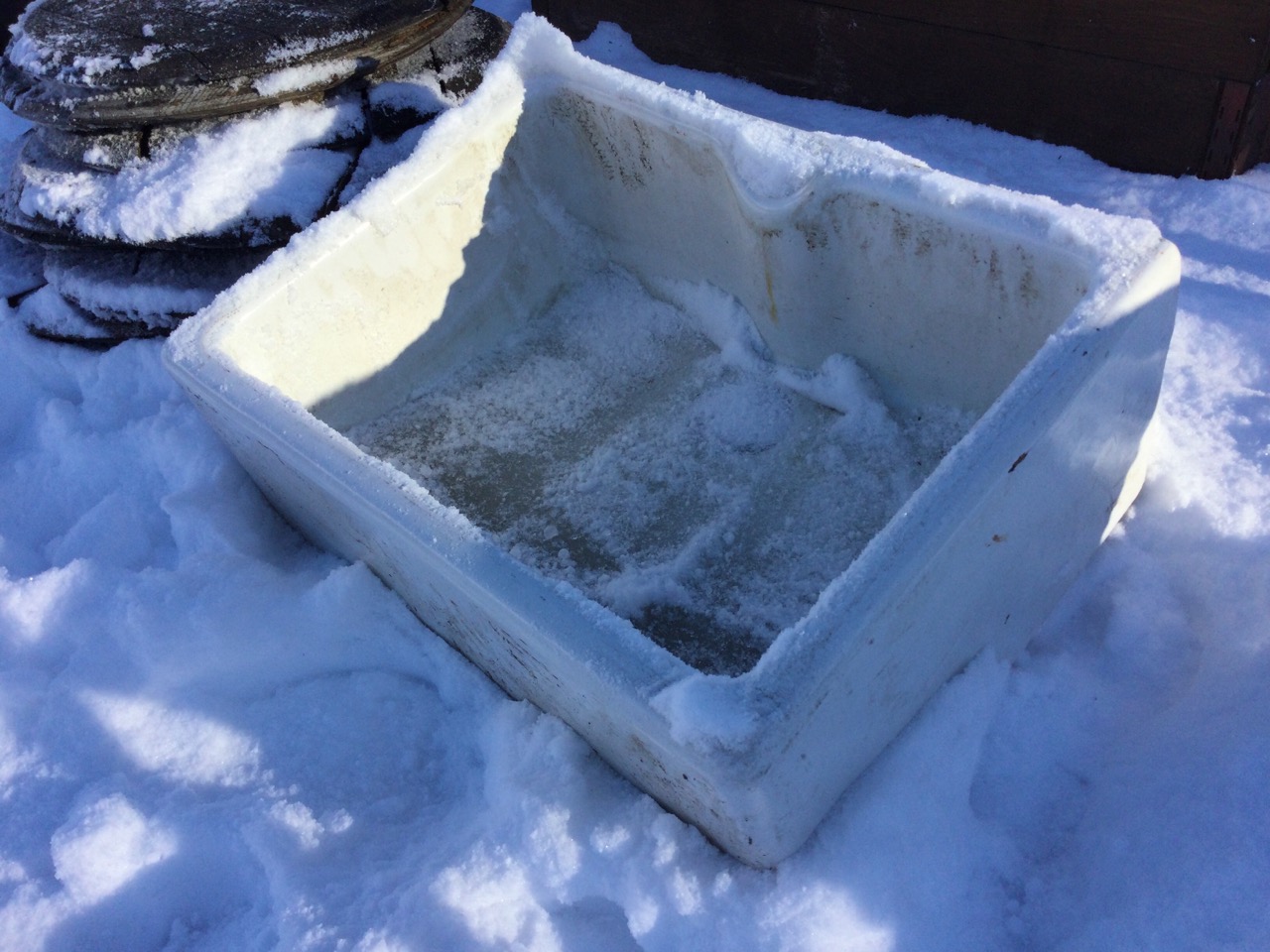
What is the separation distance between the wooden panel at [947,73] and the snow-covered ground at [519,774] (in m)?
0.58

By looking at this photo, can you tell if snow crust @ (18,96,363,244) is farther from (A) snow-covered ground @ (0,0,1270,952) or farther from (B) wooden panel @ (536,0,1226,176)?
(B) wooden panel @ (536,0,1226,176)

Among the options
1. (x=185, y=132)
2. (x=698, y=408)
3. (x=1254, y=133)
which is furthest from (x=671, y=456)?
(x=1254, y=133)

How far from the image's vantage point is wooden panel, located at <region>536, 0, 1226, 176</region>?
2199 millimetres

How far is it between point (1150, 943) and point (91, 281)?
6.80 feet

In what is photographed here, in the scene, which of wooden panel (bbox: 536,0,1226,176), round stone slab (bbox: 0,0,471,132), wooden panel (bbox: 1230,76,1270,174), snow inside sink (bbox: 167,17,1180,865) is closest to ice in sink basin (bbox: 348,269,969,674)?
snow inside sink (bbox: 167,17,1180,865)

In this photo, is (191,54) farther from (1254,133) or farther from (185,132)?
(1254,133)

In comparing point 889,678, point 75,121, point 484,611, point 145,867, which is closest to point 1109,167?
point 889,678

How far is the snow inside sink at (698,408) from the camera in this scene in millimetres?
1180

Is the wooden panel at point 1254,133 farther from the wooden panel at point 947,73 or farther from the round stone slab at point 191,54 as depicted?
the round stone slab at point 191,54

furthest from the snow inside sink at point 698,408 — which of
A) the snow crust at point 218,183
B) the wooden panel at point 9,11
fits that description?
the wooden panel at point 9,11

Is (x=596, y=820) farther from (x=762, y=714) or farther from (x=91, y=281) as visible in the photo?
(x=91, y=281)

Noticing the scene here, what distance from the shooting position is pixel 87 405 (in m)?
2.09

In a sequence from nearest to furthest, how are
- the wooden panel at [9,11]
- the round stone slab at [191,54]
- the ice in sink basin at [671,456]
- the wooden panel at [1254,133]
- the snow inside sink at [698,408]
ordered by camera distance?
the snow inside sink at [698,408] < the ice in sink basin at [671,456] < the round stone slab at [191,54] < the wooden panel at [1254,133] < the wooden panel at [9,11]

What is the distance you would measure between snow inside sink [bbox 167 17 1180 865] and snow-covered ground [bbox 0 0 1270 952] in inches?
2.6
